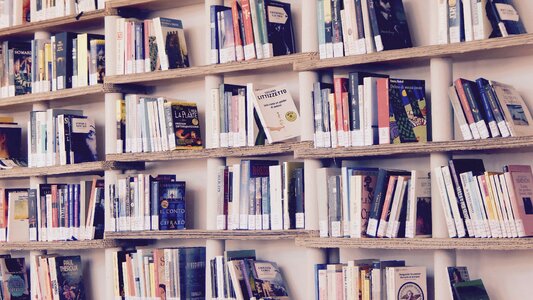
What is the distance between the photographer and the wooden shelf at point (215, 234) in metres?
4.46

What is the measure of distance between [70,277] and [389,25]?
214 cm

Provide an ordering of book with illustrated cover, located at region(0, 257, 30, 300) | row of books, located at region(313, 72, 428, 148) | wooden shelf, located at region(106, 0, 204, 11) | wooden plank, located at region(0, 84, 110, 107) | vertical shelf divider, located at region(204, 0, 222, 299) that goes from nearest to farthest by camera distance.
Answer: row of books, located at region(313, 72, 428, 148) → vertical shelf divider, located at region(204, 0, 222, 299) → wooden shelf, located at region(106, 0, 204, 11) → wooden plank, located at region(0, 84, 110, 107) → book with illustrated cover, located at region(0, 257, 30, 300)

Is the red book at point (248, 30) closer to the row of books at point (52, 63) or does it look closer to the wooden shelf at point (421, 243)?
the wooden shelf at point (421, 243)

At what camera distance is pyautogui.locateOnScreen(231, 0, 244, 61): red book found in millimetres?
4625

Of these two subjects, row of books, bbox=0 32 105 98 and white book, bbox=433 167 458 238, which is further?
row of books, bbox=0 32 105 98

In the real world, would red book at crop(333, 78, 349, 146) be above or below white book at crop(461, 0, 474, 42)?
below

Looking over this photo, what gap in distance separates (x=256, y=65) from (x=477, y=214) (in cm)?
124

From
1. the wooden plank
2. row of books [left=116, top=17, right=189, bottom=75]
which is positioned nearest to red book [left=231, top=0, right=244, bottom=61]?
row of books [left=116, top=17, right=189, bottom=75]

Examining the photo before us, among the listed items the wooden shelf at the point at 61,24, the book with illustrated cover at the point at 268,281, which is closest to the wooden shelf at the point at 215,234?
the book with illustrated cover at the point at 268,281

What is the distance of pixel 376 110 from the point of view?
4180mm

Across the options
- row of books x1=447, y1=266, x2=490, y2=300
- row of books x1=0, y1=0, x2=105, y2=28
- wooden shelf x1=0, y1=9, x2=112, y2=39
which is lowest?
row of books x1=447, y1=266, x2=490, y2=300

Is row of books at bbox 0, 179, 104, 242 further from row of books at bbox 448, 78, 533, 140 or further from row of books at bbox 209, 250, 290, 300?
row of books at bbox 448, 78, 533, 140

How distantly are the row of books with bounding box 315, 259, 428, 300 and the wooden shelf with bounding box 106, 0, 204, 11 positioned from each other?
1574 mm

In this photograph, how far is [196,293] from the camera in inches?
190
